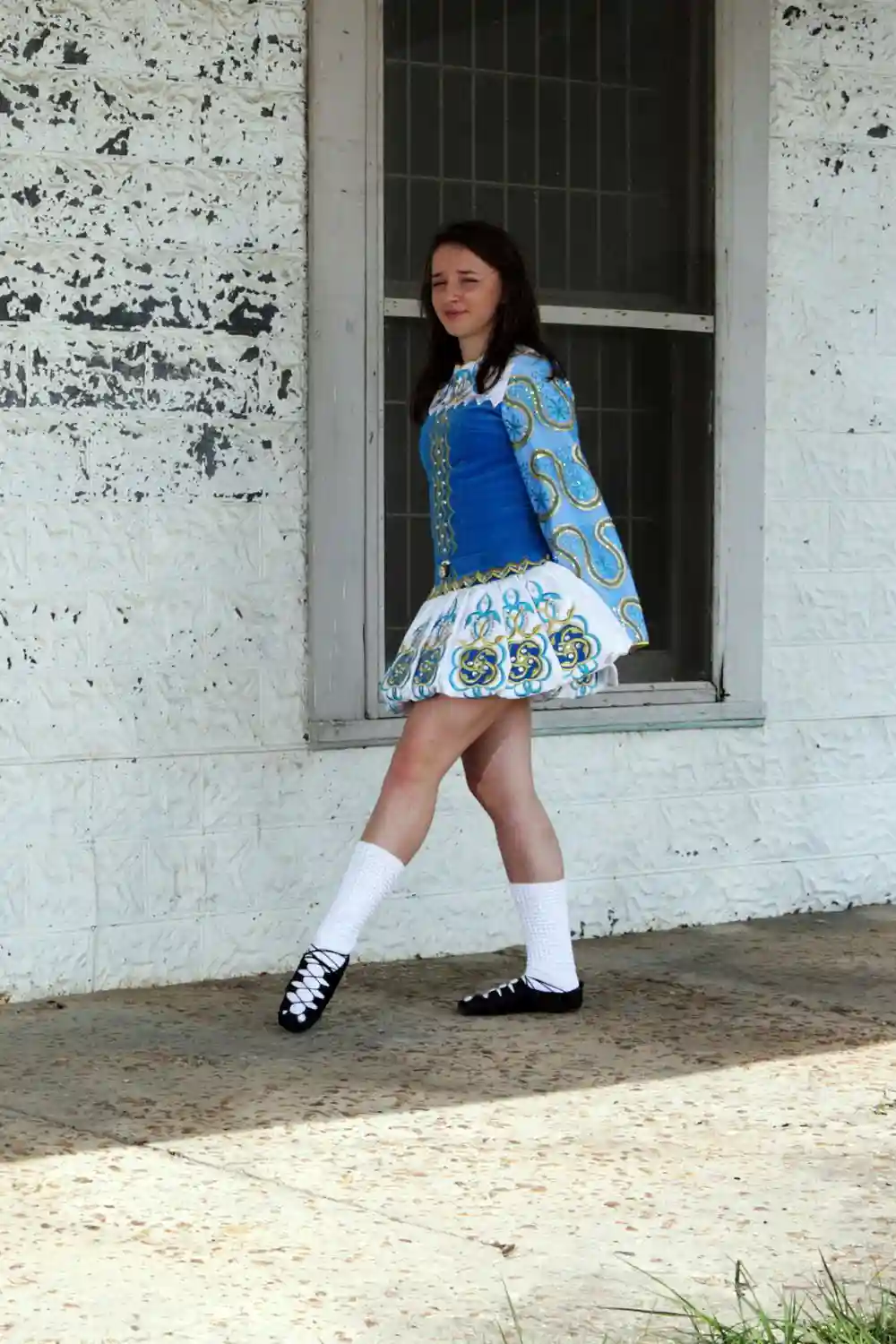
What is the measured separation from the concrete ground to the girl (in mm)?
300

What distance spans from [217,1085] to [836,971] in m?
2.16

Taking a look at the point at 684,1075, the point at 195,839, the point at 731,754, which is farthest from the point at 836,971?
the point at 195,839

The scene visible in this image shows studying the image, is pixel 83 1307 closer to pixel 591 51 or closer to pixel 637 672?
pixel 637 672

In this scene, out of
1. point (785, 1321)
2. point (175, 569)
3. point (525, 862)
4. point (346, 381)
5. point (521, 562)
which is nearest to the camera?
point (785, 1321)

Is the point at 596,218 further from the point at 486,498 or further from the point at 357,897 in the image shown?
the point at 357,897

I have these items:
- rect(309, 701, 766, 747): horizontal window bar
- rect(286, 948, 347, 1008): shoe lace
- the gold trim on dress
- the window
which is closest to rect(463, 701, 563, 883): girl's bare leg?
the gold trim on dress

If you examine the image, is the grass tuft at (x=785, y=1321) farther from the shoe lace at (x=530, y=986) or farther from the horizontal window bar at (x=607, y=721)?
the horizontal window bar at (x=607, y=721)

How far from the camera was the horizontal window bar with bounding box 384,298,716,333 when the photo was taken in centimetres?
679

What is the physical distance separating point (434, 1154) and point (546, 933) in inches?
51.7

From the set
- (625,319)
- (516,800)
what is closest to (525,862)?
(516,800)

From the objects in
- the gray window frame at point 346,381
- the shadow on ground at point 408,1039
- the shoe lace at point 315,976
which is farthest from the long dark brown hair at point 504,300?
the shadow on ground at point 408,1039

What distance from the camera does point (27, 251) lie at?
5863 millimetres

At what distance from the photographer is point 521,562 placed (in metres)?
5.51

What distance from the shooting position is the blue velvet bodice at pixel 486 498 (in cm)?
552
